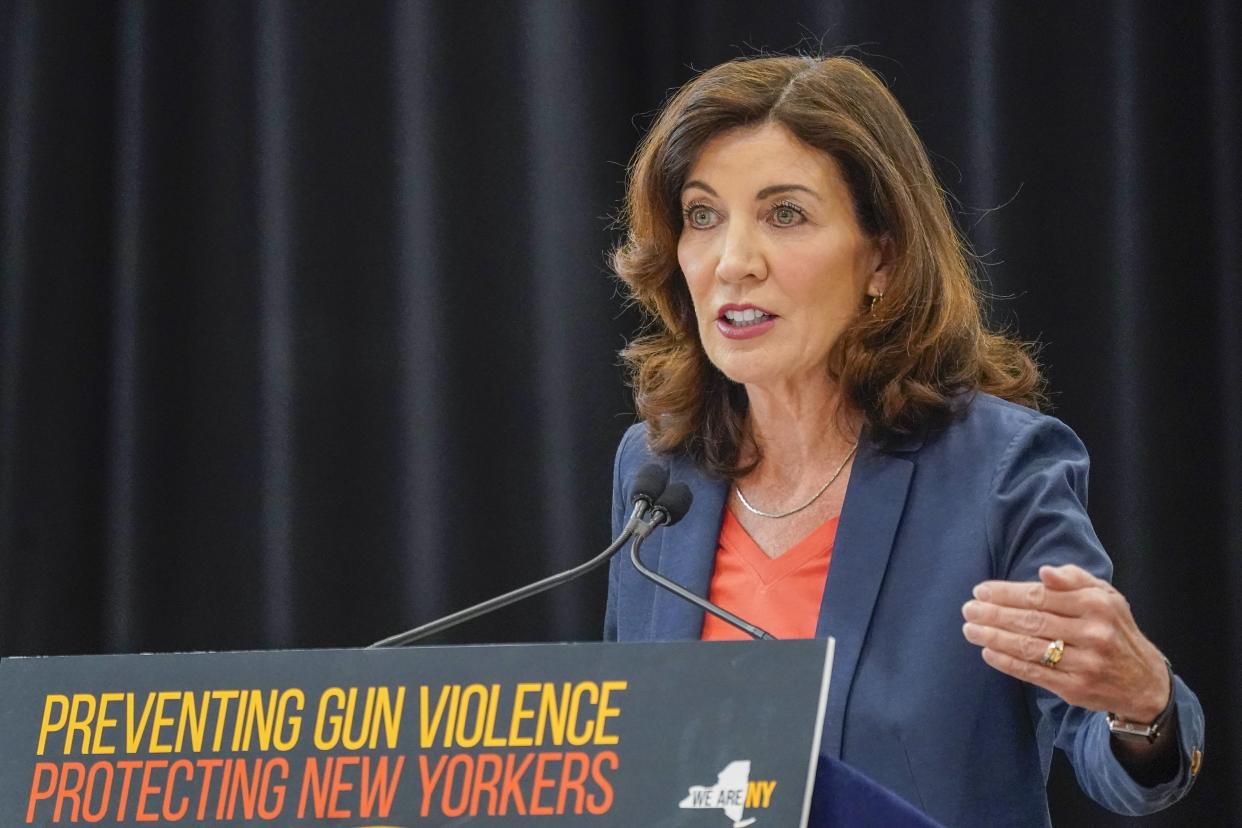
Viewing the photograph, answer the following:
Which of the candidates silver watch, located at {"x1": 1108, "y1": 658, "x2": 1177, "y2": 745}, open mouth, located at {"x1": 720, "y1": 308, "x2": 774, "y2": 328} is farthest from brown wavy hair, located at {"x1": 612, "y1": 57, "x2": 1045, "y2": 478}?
silver watch, located at {"x1": 1108, "y1": 658, "x2": 1177, "y2": 745}

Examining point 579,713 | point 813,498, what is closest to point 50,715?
point 579,713

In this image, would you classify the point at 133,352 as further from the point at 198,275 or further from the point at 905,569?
the point at 905,569

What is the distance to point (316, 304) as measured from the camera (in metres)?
2.61

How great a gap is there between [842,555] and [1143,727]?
0.40m

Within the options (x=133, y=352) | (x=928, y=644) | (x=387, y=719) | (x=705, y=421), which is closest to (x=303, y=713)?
(x=387, y=719)

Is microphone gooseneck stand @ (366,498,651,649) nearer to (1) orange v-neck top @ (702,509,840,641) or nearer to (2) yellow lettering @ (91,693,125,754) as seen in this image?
(2) yellow lettering @ (91,693,125,754)

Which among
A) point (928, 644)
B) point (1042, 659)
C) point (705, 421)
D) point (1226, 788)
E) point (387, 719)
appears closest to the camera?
point (387, 719)

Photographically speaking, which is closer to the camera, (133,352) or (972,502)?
(972,502)

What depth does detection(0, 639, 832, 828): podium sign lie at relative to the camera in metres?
0.86

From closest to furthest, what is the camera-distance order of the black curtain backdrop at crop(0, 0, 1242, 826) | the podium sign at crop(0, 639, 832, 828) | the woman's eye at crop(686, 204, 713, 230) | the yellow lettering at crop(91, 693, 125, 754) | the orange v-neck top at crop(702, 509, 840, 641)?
the podium sign at crop(0, 639, 832, 828) < the yellow lettering at crop(91, 693, 125, 754) < the orange v-neck top at crop(702, 509, 840, 641) < the woman's eye at crop(686, 204, 713, 230) < the black curtain backdrop at crop(0, 0, 1242, 826)

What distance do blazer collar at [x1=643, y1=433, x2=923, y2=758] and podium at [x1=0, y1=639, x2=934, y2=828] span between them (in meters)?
0.52

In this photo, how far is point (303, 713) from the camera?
0.94m

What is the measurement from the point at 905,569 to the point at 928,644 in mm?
91

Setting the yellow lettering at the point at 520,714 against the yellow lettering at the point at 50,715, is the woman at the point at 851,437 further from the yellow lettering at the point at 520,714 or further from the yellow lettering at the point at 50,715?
the yellow lettering at the point at 50,715
